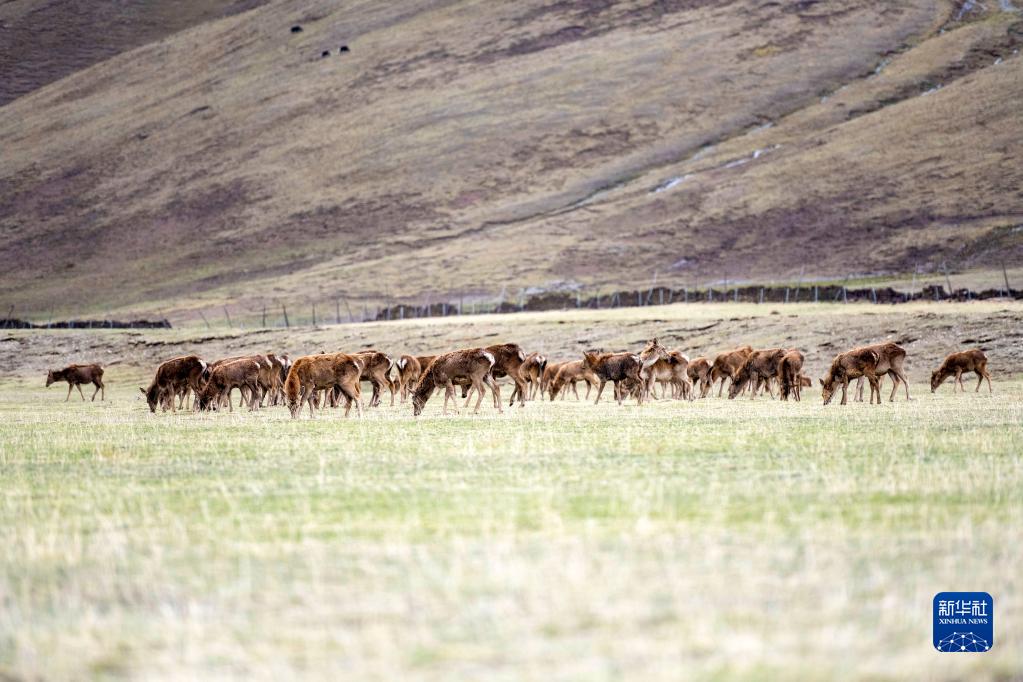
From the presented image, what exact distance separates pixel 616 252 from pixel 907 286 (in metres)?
28.1

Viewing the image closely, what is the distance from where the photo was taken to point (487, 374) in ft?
99.2

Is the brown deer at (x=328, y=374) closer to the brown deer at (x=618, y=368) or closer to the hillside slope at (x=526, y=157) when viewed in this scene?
the brown deer at (x=618, y=368)

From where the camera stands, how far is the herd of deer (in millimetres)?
29312

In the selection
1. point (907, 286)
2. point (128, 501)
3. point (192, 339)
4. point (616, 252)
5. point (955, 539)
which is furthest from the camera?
point (616, 252)

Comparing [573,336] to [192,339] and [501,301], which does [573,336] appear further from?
[501,301]

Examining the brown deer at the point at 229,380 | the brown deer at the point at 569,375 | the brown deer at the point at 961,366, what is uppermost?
the brown deer at the point at 961,366

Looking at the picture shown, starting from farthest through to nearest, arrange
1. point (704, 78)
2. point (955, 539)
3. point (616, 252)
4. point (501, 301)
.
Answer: point (704, 78) < point (616, 252) < point (501, 301) < point (955, 539)

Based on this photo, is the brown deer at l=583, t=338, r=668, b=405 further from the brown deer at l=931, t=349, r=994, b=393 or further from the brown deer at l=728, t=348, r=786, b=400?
the brown deer at l=931, t=349, r=994, b=393

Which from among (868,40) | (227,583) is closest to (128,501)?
(227,583)

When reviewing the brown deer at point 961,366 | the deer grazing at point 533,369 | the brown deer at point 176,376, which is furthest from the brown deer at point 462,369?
the brown deer at point 961,366

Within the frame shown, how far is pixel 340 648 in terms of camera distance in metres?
7.40

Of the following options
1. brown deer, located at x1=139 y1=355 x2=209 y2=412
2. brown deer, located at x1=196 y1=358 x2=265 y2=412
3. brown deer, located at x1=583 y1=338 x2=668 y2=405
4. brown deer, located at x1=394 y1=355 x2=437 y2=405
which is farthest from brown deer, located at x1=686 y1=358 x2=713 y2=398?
brown deer, located at x1=139 y1=355 x2=209 y2=412

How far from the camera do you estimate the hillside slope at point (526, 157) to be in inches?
3834

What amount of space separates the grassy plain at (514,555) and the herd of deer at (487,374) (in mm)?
9438
